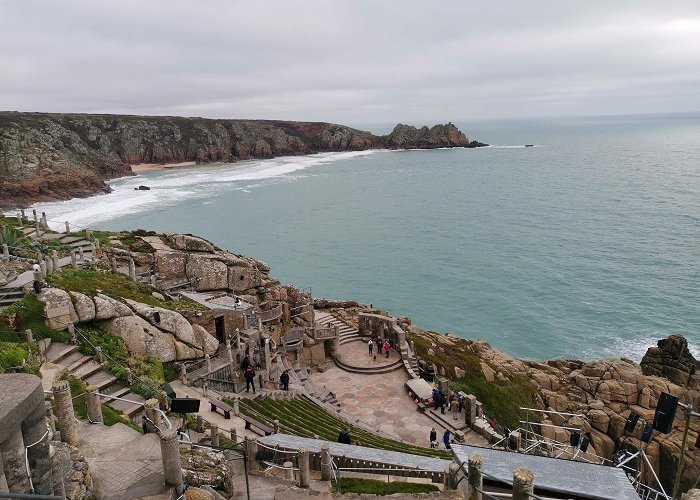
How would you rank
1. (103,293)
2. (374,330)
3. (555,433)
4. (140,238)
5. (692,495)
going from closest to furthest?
(692,495), (103,293), (555,433), (374,330), (140,238)

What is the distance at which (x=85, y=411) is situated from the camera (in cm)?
1495

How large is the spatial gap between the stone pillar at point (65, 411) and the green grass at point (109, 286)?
1079cm

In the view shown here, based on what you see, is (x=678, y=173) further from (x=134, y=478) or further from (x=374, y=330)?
(x=134, y=478)

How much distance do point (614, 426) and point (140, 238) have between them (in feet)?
119

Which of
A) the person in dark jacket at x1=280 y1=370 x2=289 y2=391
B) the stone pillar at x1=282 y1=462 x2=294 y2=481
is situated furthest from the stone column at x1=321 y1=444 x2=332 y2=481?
the person in dark jacket at x1=280 y1=370 x2=289 y2=391

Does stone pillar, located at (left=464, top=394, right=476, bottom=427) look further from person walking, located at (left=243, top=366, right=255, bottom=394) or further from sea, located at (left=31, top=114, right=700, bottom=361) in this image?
sea, located at (left=31, top=114, right=700, bottom=361)

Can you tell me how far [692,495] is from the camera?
8.00 m

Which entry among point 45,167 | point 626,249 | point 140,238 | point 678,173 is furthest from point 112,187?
point 678,173

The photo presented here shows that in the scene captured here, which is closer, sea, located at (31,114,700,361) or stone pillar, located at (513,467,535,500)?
stone pillar, located at (513,467,535,500)

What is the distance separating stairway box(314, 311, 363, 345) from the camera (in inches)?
1323

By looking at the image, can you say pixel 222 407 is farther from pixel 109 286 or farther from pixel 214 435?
pixel 109 286

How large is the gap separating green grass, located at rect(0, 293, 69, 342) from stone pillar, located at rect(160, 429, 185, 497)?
11662 mm

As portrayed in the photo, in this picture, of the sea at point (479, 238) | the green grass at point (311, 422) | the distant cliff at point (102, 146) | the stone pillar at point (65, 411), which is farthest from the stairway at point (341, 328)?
the distant cliff at point (102, 146)

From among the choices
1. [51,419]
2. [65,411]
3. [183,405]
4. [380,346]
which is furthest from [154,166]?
[183,405]
